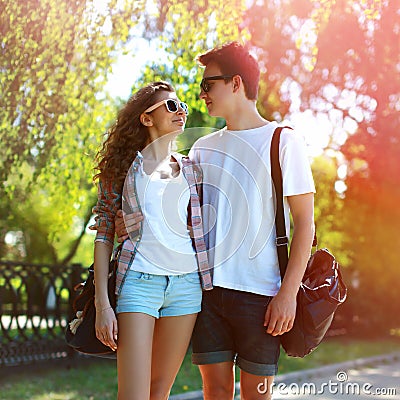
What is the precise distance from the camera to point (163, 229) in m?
3.40

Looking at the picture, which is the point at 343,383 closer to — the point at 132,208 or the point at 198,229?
the point at 198,229

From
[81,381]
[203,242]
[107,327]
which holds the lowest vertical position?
[81,381]

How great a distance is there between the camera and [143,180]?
3457mm

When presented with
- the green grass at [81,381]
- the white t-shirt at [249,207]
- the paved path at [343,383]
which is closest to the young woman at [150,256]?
the white t-shirt at [249,207]

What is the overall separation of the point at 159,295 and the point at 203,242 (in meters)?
0.35

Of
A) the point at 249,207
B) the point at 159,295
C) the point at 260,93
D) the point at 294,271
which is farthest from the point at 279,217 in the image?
the point at 260,93

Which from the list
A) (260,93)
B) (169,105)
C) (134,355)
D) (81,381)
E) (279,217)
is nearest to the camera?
(134,355)

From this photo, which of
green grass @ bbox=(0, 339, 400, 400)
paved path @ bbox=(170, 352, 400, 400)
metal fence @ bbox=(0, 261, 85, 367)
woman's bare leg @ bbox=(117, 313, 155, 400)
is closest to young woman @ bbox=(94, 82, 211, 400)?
woman's bare leg @ bbox=(117, 313, 155, 400)

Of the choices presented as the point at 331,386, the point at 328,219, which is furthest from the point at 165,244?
the point at 328,219

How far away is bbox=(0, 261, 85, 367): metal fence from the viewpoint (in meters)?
9.46

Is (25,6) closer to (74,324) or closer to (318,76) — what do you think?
(74,324)

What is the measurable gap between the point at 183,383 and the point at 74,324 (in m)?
5.98

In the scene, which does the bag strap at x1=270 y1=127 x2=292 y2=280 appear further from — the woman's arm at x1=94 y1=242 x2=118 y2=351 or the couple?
the woman's arm at x1=94 y1=242 x2=118 y2=351

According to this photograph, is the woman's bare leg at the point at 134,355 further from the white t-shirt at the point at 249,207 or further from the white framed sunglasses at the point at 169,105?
the white framed sunglasses at the point at 169,105
